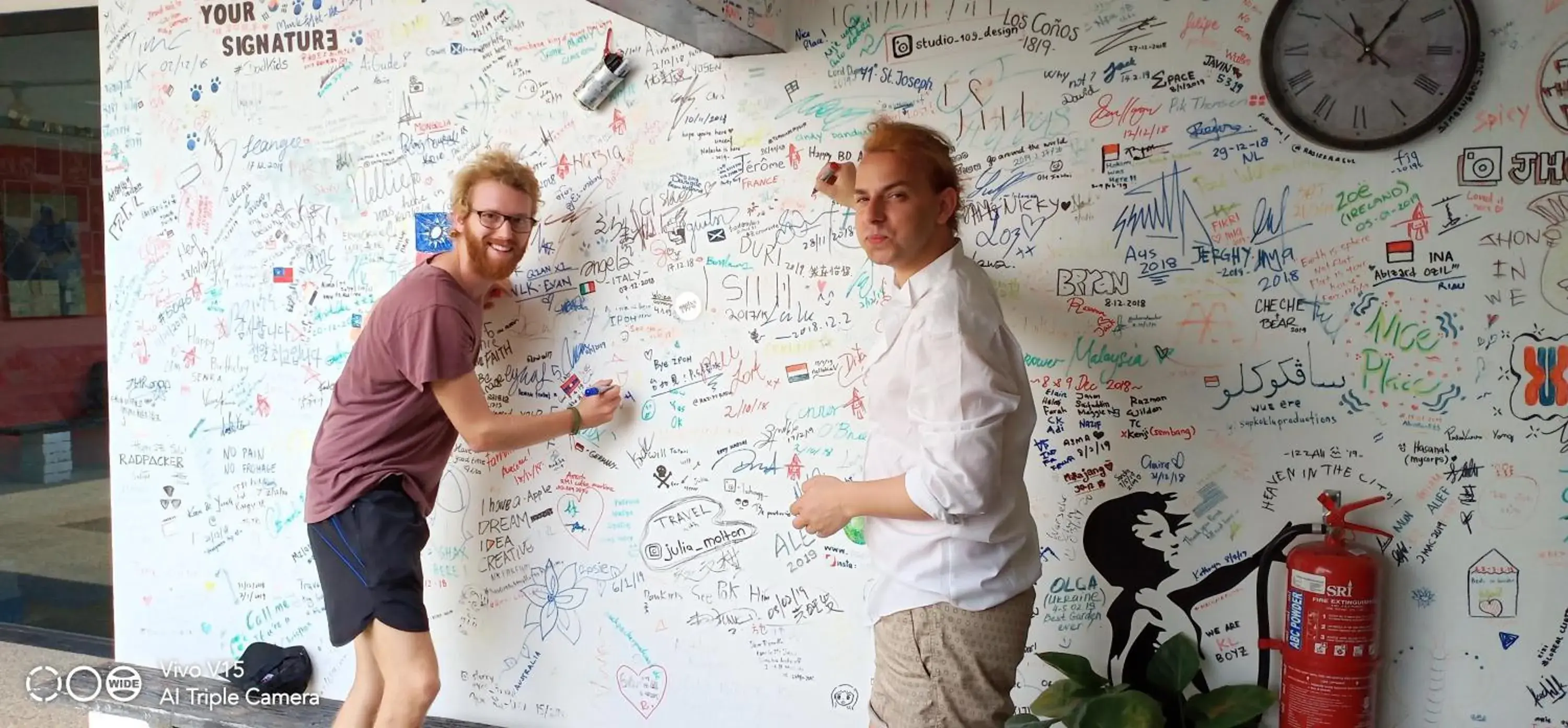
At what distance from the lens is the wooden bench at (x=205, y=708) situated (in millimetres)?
2867

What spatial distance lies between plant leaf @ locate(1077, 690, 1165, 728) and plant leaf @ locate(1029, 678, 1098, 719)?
2.6 inches

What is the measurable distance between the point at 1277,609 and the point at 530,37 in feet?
7.68

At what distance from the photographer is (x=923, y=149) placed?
1819 mm

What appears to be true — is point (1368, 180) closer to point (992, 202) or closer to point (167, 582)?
point (992, 202)

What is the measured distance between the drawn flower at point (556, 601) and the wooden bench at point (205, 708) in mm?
382

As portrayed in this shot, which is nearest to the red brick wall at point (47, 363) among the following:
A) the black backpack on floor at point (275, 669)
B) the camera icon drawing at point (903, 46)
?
the black backpack on floor at point (275, 669)

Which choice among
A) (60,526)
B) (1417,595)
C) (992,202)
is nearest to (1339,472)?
(1417,595)

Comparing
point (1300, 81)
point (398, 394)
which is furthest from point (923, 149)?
point (398, 394)

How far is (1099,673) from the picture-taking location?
233 cm

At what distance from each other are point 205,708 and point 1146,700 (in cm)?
268

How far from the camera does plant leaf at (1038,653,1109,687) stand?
216 cm

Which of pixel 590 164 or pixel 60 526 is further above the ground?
pixel 590 164

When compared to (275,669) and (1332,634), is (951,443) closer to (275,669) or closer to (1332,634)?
(1332,634)

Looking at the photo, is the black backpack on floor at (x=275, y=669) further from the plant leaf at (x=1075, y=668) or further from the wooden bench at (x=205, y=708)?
the plant leaf at (x=1075, y=668)
